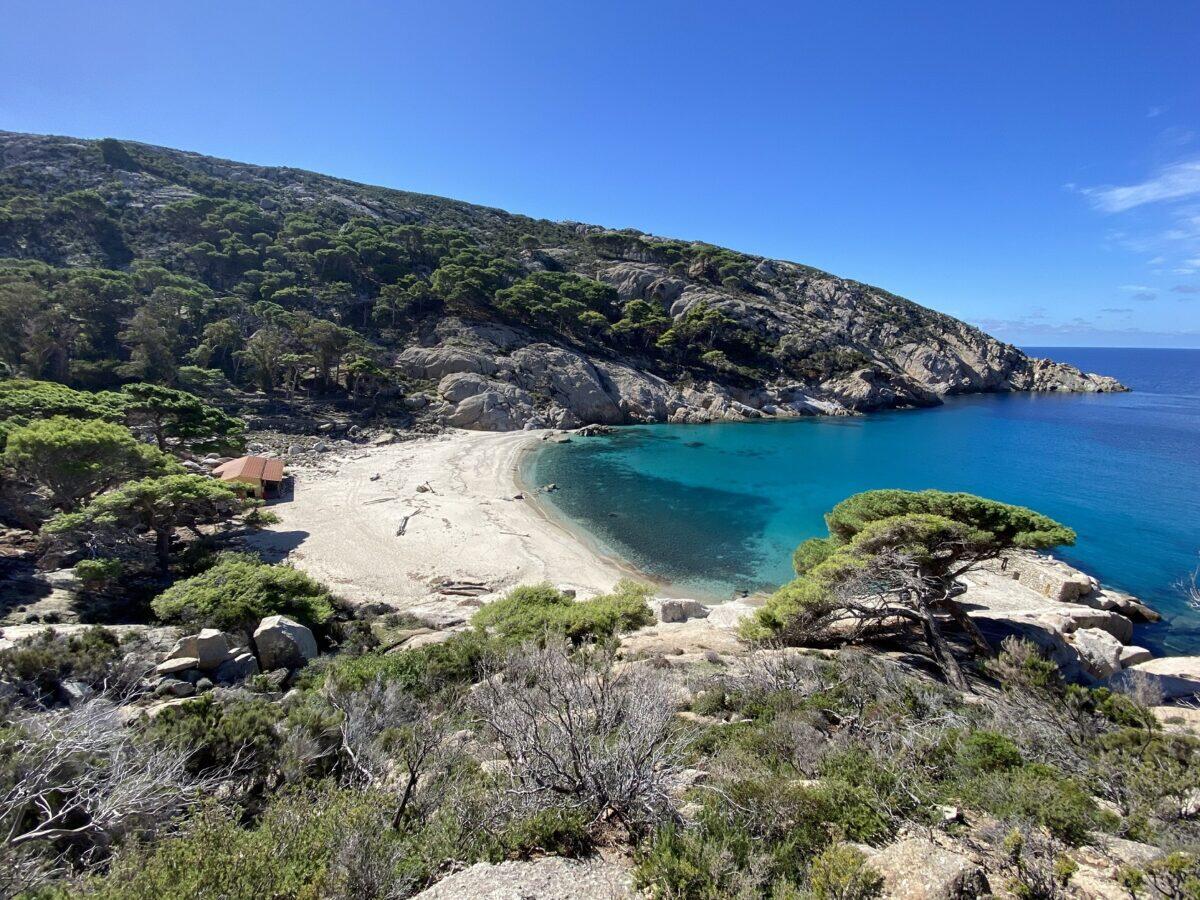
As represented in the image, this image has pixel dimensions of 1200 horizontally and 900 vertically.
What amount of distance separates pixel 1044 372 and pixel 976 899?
119998 millimetres

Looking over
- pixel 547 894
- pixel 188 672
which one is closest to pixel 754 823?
pixel 547 894

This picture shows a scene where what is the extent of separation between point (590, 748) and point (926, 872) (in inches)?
130

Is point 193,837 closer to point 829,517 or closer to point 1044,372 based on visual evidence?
point 829,517

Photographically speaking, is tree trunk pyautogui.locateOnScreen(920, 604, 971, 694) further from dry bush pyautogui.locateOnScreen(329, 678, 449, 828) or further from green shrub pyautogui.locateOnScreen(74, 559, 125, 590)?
green shrub pyautogui.locateOnScreen(74, 559, 125, 590)

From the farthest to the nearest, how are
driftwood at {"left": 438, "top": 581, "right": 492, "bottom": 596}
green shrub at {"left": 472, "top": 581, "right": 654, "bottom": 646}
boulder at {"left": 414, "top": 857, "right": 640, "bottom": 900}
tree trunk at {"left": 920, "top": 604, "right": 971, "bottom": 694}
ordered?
driftwood at {"left": 438, "top": 581, "right": 492, "bottom": 596}, green shrub at {"left": 472, "top": 581, "right": 654, "bottom": 646}, tree trunk at {"left": 920, "top": 604, "right": 971, "bottom": 694}, boulder at {"left": 414, "top": 857, "right": 640, "bottom": 900}

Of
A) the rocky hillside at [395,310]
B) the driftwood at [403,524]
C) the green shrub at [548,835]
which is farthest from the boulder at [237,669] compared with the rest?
the rocky hillside at [395,310]

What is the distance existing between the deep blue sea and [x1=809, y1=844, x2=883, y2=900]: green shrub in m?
16.1

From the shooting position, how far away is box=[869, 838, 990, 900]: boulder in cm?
404

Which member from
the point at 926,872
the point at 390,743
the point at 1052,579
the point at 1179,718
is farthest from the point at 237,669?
the point at 1052,579

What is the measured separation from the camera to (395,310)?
2084 inches

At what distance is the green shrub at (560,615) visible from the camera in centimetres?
1254

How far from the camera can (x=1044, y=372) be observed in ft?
302

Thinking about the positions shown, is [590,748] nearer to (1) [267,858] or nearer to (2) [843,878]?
(2) [843,878]

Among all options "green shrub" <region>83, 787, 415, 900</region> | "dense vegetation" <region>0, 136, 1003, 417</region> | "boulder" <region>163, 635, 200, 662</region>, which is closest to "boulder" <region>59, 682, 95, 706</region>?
"boulder" <region>163, 635, 200, 662</region>
